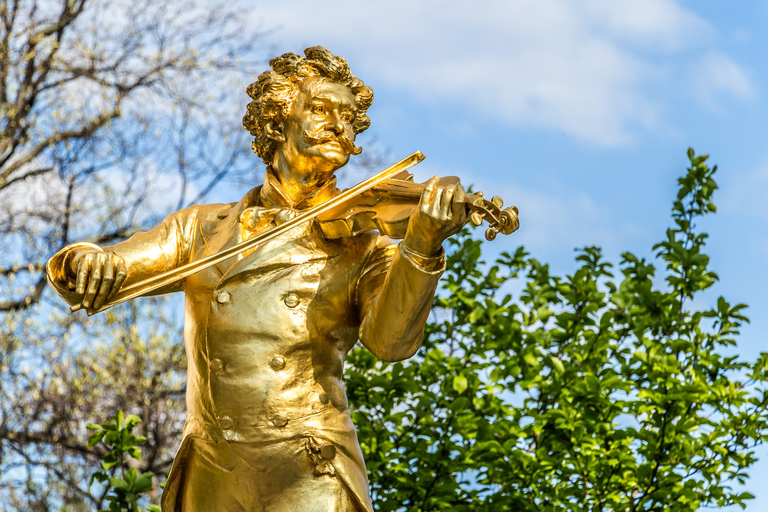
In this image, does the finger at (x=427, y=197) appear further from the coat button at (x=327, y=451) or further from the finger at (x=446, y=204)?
the coat button at (x=327, y=451)

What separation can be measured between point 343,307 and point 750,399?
2738mm

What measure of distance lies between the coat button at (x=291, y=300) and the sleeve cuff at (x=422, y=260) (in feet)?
1.40

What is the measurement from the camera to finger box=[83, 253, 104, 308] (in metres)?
3.09

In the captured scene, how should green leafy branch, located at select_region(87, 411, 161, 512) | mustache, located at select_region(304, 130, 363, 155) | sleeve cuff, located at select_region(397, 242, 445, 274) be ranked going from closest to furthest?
sleeve cuff, located at select_region(397, 242, 445, 274), mustache, located at select_region(304, 130, 363, 155), green leafy branch, located at select_region(87, 411, 161, 512)

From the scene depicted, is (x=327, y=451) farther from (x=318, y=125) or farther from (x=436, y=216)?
(x=318, y=125)

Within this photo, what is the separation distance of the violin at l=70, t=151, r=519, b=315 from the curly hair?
353mm

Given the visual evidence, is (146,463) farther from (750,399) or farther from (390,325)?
(390,325)

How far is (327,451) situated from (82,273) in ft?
2.73

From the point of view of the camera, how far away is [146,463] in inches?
370

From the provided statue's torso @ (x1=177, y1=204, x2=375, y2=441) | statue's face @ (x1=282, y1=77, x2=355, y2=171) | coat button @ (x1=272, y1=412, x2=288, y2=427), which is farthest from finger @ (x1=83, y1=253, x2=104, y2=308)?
statue's face @ (x1=282, y1=77, x2=355, y2=171)

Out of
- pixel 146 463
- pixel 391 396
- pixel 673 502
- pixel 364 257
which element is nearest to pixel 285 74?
pixel 364 257

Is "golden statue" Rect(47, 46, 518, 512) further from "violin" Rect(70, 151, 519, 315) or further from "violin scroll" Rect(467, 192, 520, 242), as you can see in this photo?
"violin scroll" Rect(467, 192, 520, 242)

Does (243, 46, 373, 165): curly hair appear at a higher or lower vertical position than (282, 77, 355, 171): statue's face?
higher

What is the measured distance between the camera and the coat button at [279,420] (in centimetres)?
322
